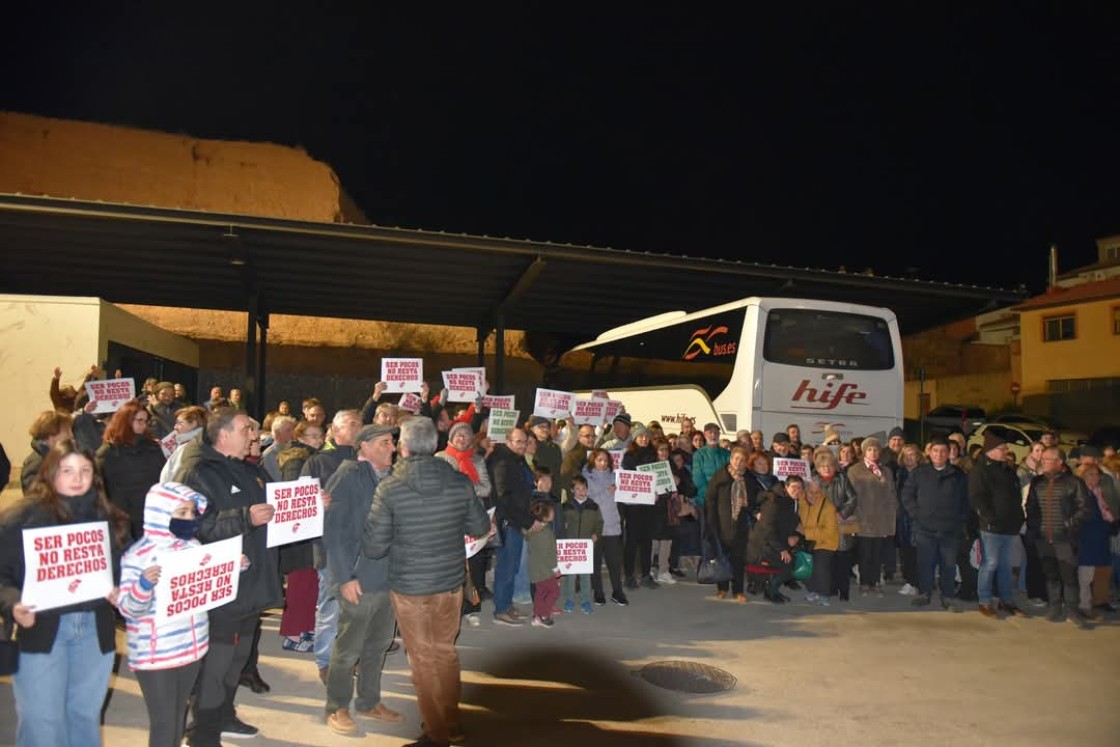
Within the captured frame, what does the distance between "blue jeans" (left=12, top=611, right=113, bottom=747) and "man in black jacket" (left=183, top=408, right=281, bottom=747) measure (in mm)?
618

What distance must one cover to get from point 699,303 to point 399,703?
50.8ft

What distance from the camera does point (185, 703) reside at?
3.81m

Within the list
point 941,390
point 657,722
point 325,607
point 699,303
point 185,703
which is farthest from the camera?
point 941,390

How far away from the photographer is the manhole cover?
612cm

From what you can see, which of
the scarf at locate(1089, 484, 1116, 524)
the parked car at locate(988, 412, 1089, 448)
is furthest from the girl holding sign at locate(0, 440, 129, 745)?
the parked car at locate(988, 412, 1089, 448)

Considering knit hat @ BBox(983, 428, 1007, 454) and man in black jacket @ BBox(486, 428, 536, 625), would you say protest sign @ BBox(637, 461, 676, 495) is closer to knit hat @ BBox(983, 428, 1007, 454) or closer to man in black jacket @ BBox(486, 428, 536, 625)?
man in black jacket @ BBox(486, 428, 536, 625)

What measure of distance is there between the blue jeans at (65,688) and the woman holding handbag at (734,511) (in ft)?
22.9

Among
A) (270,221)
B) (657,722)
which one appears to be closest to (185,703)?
(657,722)

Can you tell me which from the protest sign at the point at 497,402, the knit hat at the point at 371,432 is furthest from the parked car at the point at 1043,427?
the knit hat at the point at 371,432

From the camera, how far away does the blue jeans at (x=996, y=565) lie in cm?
888

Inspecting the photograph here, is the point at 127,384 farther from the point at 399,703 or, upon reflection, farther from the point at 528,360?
the point at 528,360

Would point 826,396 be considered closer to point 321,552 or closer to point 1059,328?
point 321,552

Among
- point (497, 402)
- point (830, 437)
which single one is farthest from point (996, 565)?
point (497, 402)

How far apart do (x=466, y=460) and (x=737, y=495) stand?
11.6 feet
